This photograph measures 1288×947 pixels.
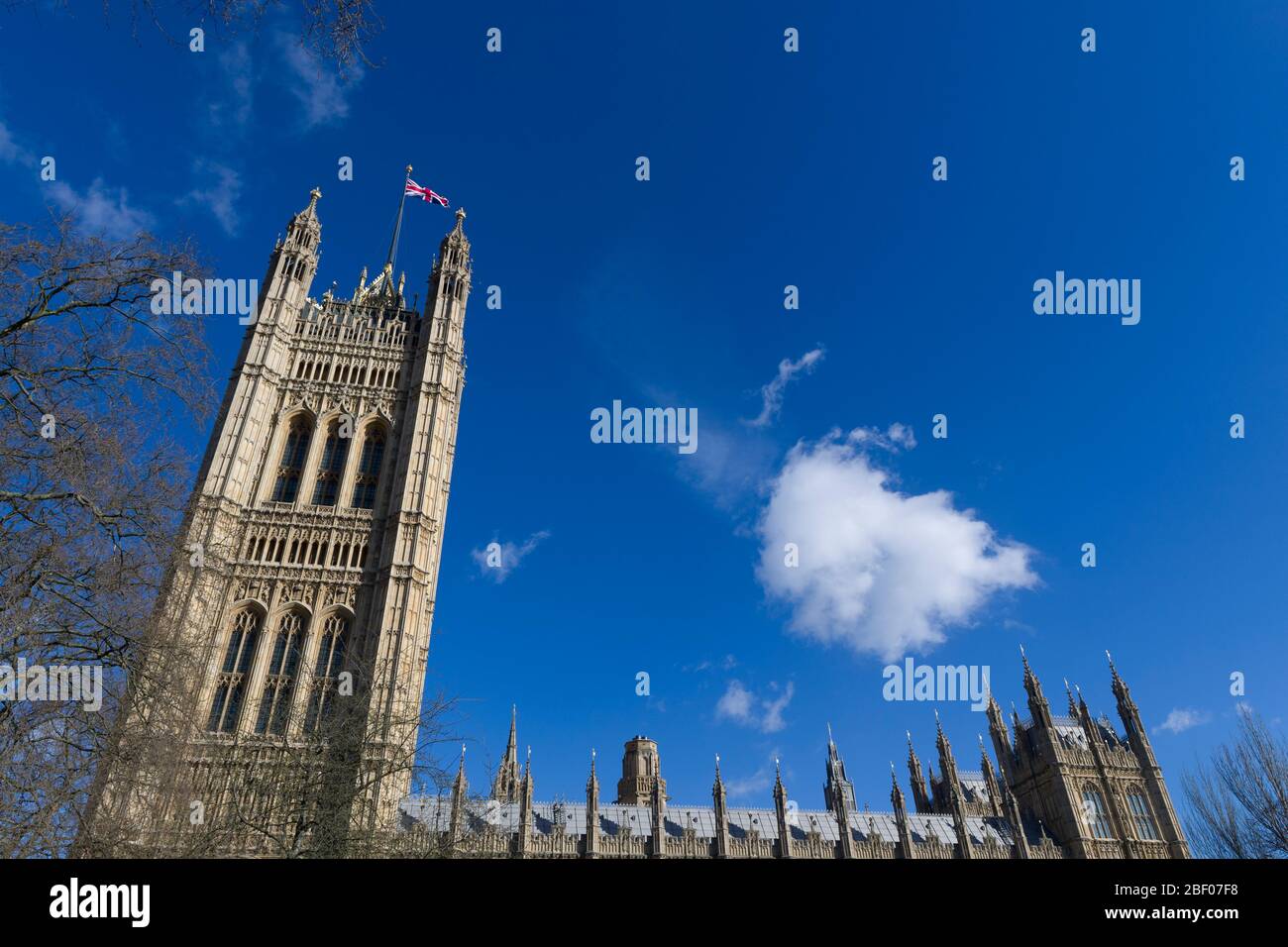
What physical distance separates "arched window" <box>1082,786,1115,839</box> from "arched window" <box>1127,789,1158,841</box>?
71.4 inches

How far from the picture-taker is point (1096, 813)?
49.0 metres

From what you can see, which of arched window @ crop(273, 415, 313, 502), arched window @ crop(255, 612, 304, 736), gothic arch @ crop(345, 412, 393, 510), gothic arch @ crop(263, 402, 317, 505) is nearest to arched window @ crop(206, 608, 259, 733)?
arched window @ crop(255, 612, 304, 736)

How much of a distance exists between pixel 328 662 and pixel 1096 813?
48.9 meters

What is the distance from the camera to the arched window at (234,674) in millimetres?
32188

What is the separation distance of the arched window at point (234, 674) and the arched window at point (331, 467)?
734 centimetres

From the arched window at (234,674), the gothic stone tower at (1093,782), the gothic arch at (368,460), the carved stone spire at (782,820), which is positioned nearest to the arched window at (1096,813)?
the gothic stone tower at (1093,782)

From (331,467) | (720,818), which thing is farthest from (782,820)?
(331,467)

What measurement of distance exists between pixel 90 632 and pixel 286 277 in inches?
1702

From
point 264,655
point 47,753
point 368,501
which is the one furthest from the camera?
point 368,501
